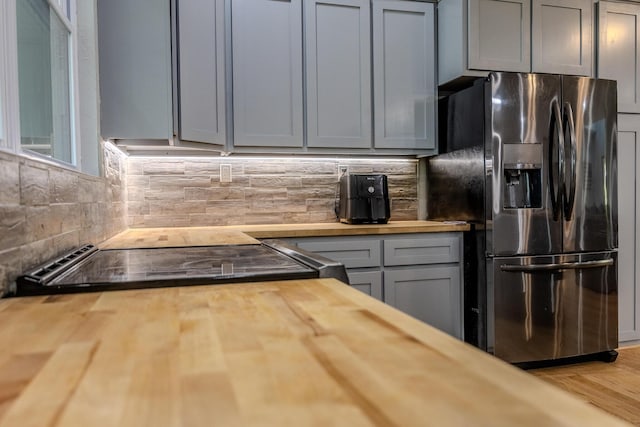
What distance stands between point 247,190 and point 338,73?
0.97m

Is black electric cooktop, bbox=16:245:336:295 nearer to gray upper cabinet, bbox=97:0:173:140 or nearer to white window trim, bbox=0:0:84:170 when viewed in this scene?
white window trim, bbox=0:0:84:170

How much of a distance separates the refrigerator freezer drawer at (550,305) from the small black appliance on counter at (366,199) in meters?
0.72

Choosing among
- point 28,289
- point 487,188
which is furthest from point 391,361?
point 487,188

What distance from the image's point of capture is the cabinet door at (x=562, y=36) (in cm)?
286

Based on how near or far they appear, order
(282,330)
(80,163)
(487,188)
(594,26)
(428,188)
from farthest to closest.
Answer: (428,188) → (594,26) → (487,188) → (80,163) → (282,330)

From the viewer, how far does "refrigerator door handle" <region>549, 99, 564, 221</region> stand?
258 centimetres

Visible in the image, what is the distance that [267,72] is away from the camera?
2705mm

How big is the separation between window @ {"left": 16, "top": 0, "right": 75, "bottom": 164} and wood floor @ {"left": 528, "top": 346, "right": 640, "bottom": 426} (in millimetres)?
2608

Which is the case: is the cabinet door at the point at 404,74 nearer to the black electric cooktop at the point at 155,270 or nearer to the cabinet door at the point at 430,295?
the cabinet door at the point at 430,295

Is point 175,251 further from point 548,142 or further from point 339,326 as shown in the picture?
point 548,142

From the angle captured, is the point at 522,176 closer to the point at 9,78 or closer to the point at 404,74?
the point at 404,74

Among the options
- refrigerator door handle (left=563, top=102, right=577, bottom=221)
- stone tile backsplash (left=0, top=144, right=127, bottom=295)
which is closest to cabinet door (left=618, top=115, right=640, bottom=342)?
refrigerator door handle (left=563, top=102, right=577, bottom=221)

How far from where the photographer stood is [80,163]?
5.95ft

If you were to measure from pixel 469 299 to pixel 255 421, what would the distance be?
102 inches
